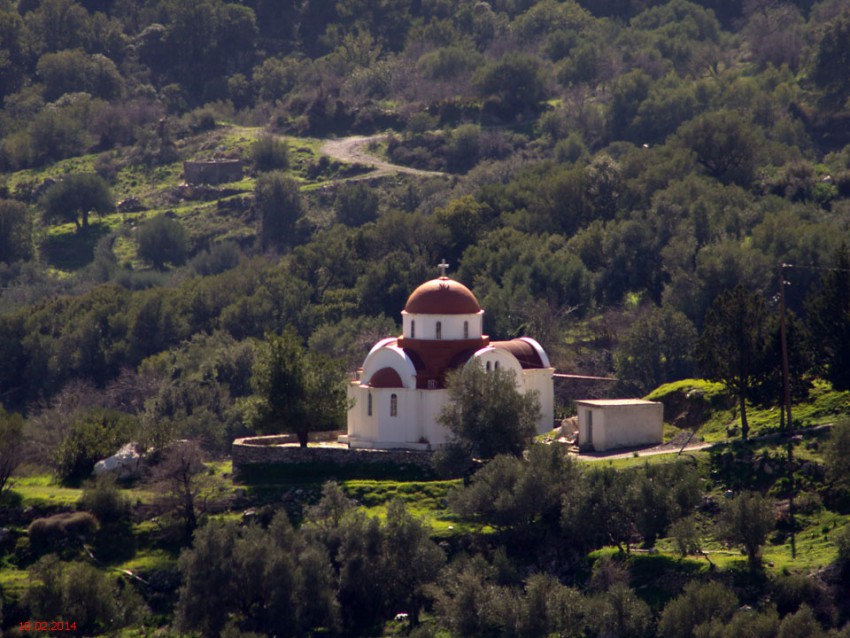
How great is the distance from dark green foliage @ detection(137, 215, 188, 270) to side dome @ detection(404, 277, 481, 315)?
62575mm

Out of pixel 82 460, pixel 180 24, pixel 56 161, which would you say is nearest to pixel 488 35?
pixel 180 24

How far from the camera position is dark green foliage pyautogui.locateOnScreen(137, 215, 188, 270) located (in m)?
134

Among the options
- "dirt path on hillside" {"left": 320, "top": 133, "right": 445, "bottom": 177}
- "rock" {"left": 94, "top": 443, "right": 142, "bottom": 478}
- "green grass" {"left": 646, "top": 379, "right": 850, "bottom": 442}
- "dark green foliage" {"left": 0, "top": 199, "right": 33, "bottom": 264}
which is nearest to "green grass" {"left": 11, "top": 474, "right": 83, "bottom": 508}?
"rock" {"left": 94, "top": 443, "right": 142, "bottom": 478}

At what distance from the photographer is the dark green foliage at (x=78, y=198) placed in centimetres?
14100

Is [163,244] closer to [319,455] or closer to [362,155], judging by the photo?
[362,155]

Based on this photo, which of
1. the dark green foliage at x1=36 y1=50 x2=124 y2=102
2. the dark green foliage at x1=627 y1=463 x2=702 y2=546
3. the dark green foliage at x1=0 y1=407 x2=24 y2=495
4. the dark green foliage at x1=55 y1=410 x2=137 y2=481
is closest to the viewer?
the dark green foliage at x1=627 y1=463 x2=702 y2=546

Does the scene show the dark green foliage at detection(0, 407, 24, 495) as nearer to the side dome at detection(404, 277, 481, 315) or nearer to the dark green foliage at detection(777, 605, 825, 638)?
the side dome at detection(404, 277, 481, 315)

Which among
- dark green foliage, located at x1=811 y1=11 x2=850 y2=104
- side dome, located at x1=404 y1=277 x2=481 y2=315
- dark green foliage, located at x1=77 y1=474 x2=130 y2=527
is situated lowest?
dark green foliage, located at x1=77 y1=474 x2=130 y2=527

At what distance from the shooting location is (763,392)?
65.8m

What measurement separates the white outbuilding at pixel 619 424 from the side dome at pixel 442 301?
6.71 meters

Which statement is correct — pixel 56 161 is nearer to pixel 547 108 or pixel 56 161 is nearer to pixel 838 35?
pixel 547 108

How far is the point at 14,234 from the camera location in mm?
137875

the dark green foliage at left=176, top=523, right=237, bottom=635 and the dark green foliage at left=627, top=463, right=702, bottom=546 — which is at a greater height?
the dark green foliage at left=627, top=463, right=702, bottom=546

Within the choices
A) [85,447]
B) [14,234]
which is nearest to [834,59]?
[14,234]
